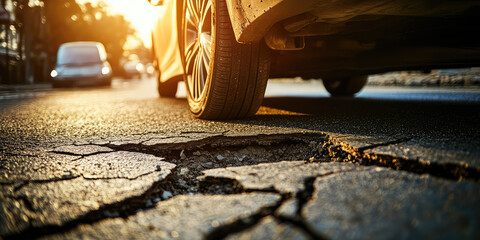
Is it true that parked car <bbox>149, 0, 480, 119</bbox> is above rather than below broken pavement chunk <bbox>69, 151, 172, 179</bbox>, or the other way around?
above

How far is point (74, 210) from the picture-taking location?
0.92 m

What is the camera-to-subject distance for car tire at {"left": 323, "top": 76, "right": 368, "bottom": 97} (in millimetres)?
4047

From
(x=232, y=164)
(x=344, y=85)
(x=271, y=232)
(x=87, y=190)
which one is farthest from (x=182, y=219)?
(x=344, y=85)

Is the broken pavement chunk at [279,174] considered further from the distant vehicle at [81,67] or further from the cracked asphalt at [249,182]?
the distant vehicle at [81,67]

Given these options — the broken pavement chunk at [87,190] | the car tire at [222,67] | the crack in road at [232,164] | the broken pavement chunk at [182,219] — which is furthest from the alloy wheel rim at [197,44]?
the broken pavement chunk at [182,219]

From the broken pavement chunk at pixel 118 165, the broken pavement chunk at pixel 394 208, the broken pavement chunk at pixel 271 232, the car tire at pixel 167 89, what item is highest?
the broken pavement chunk at pixel 394 208

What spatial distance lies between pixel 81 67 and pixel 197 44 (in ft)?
27.0

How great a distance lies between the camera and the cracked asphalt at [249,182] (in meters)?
0.79

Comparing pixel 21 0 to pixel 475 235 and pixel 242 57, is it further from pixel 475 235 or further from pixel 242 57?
pixel 475 235

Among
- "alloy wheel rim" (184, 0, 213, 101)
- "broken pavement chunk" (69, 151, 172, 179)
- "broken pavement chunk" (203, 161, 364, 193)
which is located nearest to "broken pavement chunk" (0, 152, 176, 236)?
"broken pavement chunk" (69, 151, 172, 179)

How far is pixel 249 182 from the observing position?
1.08m

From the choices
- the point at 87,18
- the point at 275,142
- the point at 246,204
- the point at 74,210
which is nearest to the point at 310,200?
the point at 246,204

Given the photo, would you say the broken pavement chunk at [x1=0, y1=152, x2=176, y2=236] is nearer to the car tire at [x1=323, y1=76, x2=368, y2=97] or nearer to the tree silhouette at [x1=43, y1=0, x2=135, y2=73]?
the car tire at [x1=323, y1=76, x2=368, y2=97]

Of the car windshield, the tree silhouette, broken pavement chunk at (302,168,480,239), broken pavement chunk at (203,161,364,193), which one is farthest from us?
the tree silhouette
